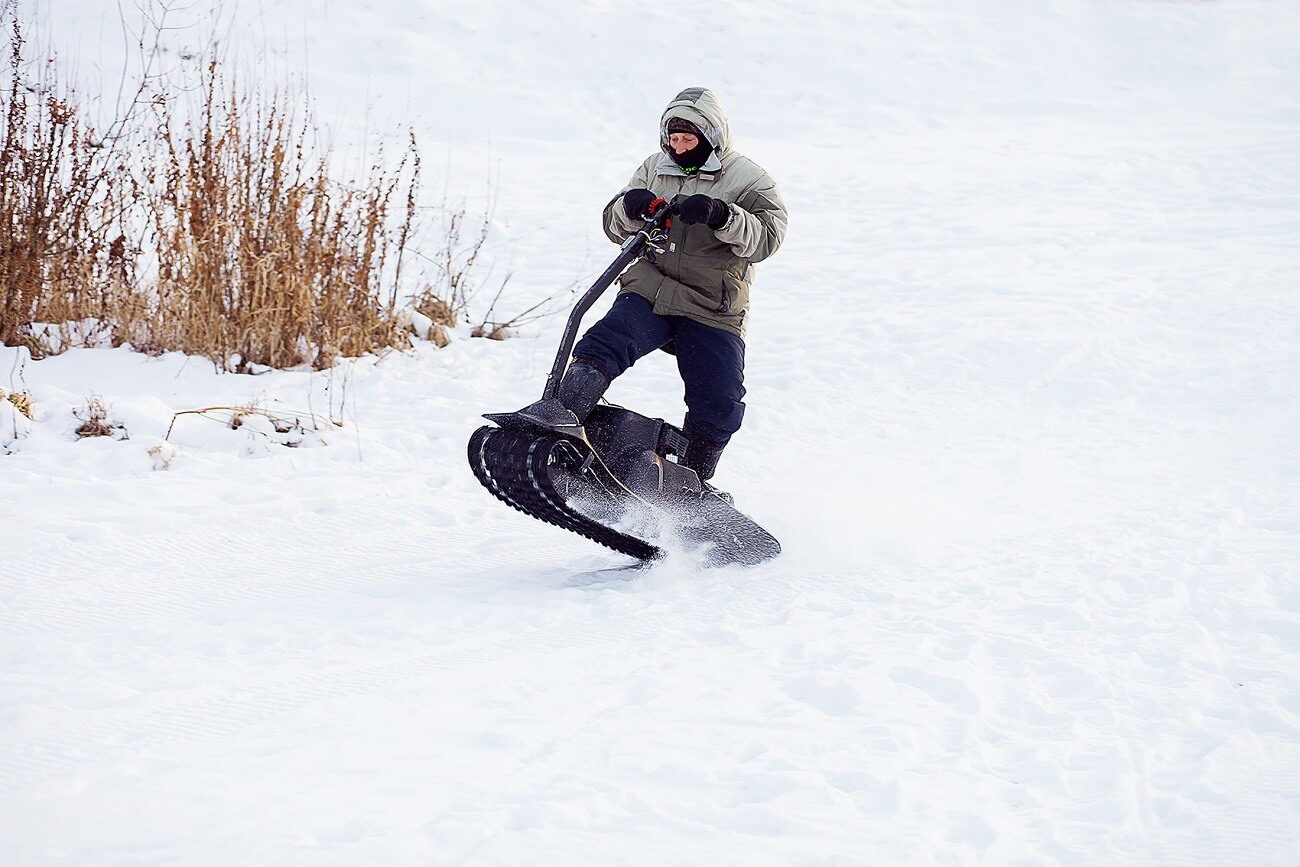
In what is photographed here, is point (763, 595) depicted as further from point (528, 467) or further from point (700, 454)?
point (528, 467)

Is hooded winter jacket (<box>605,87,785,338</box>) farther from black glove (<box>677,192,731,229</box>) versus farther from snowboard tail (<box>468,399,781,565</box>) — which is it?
snowboard tail (<box>468,399,781,565</box>)

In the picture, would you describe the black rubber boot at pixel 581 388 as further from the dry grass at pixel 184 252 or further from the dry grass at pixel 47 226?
the dry grass at pixel 47 226

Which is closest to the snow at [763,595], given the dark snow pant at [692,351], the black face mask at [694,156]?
the dark snow pant at [692,351]

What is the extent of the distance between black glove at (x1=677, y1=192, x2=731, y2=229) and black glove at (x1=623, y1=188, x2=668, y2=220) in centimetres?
13

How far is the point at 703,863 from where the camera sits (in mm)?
2088

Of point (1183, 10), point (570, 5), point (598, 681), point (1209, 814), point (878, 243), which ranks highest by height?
→ point (1183, 10)

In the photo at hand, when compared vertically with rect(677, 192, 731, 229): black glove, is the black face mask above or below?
above

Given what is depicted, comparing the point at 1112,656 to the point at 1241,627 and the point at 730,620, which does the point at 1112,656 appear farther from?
the point at 730,620

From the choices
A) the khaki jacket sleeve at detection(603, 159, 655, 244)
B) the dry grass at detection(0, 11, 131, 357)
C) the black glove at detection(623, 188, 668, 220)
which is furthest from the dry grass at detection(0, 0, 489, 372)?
the black glove at detection(623, 188, 668, 220)

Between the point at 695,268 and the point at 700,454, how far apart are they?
69 cm

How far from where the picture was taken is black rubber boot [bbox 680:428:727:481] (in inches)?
158

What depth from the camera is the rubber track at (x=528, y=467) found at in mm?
3275

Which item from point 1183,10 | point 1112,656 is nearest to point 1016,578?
point 1112,656

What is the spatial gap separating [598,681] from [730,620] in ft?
2.06
